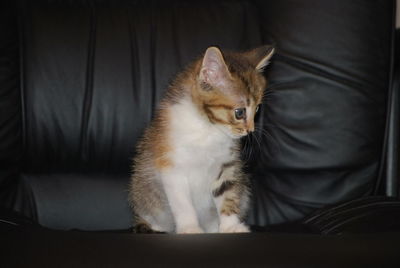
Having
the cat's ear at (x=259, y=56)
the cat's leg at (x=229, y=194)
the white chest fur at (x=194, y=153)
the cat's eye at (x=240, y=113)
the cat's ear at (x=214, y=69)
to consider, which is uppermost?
the cat's ear at (x=259, y=56)

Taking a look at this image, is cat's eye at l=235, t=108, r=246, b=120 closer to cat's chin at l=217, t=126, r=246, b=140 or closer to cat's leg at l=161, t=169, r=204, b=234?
cat's chin at l=217, t=126, r=246, b=140

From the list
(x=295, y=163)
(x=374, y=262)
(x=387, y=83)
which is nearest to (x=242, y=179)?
(x=295, y=163)

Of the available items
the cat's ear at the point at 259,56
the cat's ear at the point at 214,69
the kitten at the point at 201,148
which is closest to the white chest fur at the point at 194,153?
the kitten at the point at 201,148

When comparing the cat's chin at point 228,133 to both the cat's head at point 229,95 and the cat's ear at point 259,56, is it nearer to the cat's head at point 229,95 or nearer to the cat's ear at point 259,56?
the cat's head at point 229,95

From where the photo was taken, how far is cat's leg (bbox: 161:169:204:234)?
1.50 metres

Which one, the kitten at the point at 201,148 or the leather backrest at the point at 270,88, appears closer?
the kitten at the point at 201,148

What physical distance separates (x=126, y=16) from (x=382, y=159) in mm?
994

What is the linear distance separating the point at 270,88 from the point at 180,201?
537mm

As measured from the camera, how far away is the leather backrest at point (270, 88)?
173cm

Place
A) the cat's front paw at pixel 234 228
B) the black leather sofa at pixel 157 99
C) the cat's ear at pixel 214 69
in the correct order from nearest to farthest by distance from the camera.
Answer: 1. the cat's ear at pixel 214 69
2. the cat's front paw at pixel 234 228
3. the black leather sofa at pixel 157 99

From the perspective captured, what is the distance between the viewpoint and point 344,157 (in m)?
1.74

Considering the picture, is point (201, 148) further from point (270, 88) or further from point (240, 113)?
point (270, 88)

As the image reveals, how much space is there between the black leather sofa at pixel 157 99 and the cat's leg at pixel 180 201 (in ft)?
0.89

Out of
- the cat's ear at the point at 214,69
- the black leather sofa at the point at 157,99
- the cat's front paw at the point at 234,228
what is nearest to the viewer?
the cat's ear at the point at 214,69
